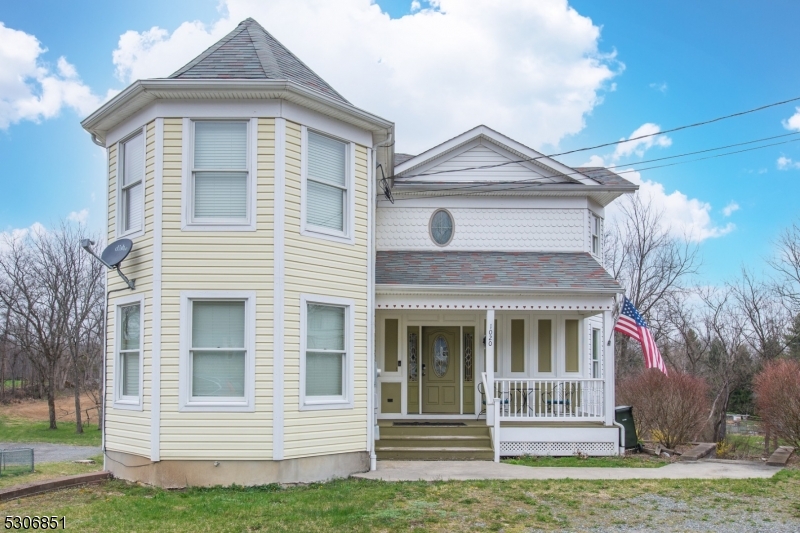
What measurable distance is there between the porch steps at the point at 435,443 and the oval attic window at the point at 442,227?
3.98 m

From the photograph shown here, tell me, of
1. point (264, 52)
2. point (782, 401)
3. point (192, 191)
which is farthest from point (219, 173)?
point (782, 401)

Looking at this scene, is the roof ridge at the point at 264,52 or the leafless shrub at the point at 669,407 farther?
the leafless shrub at the point at 669,407

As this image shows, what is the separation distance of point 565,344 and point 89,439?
554 inches

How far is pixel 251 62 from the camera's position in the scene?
37.6ft

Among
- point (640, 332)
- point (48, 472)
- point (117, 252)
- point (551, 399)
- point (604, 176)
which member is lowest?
point (48, 472)

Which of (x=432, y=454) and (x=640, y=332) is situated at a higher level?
(x=640, y=332)

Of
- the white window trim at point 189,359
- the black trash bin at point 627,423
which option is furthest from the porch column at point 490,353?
the white window trim at point 189,359

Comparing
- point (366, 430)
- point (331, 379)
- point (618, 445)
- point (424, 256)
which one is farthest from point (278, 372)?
point (618, 445)

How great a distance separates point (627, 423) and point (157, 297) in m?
9.45

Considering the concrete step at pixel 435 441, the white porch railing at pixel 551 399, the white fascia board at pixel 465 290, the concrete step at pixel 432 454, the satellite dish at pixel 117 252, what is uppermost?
the satellite dish at pixel 117 252

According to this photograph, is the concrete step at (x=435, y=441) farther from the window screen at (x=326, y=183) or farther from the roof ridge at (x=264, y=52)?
the roof ridge at (x=264, y=52)

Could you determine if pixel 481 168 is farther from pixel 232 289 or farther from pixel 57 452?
pixel 57 452

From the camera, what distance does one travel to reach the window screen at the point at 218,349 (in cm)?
1055

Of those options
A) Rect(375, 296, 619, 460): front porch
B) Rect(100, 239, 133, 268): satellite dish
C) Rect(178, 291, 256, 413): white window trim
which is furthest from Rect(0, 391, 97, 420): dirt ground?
Rect(178, 291, 256, 413): white window trim
